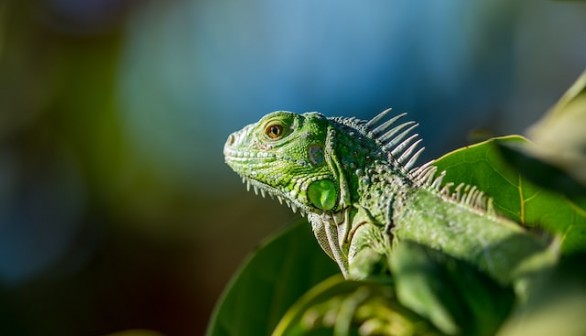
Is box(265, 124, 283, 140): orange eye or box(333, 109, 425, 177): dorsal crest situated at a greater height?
box(265, 124, 283, 140): orange eye

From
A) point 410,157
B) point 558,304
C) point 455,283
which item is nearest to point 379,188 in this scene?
point 410,157

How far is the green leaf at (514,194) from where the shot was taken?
1.74 meters

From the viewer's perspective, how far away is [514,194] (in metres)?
1.95

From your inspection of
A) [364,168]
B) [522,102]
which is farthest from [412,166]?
[522,102]

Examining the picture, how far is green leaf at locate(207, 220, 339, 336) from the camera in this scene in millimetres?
2025

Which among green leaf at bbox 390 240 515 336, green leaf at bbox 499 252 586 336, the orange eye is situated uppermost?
the orange eye

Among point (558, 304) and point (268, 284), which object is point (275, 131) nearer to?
point (268, 284)

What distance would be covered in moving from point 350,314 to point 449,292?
303 millimetres

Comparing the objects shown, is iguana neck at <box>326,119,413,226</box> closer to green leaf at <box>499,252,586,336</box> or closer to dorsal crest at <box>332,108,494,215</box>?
dorsal crest at <box>332,108,494,215</box>

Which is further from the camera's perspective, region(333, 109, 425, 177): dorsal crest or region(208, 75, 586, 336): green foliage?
region(333, 109, 425, 177): dorsal crest

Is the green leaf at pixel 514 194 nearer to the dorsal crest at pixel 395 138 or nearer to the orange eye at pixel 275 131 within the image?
the dorsal crest at pixel 395 138

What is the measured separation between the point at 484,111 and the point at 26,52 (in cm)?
504

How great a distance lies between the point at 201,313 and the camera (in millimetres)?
7863

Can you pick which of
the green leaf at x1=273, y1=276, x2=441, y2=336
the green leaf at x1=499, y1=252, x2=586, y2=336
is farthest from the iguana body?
the green leaf at x1=499, y1=252, x2=586, y2=336
